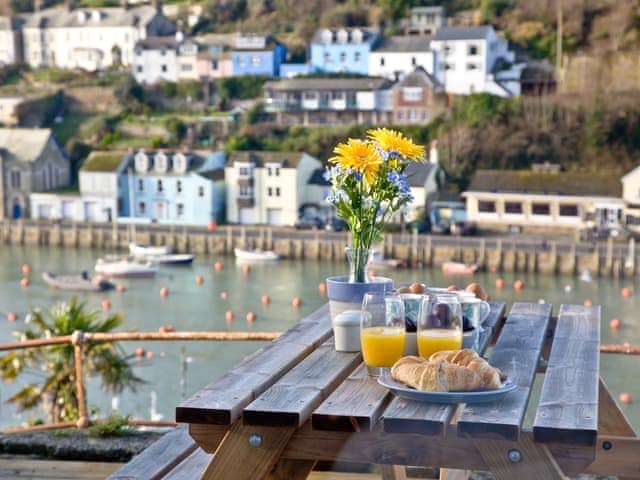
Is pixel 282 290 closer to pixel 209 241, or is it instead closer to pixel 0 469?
pixel 209 241

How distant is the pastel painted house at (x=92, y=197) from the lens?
28.8 meters

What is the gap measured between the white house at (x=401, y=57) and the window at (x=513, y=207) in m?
8.26

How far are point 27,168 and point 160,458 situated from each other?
94.4 feet

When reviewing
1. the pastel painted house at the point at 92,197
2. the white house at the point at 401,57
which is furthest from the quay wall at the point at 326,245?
the white house at the point at 401,57

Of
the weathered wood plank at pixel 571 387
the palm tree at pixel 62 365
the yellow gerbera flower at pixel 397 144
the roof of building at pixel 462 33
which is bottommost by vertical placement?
the palm tree at pixel 62 365

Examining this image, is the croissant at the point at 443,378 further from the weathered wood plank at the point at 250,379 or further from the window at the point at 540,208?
the window at the point at 540,208

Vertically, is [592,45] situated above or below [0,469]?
above

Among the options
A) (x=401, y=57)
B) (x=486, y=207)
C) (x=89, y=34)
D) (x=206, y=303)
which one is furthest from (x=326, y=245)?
(x=89, y=34)

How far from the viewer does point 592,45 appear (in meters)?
33.4

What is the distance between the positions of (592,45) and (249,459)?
110 ft

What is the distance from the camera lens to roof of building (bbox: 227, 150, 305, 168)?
27.6 metres

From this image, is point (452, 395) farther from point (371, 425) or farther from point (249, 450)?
point (249, 450)

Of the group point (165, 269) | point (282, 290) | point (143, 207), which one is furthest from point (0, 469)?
point (143, 207)

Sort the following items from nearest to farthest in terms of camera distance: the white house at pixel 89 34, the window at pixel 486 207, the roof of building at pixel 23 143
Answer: the window at pixel 486 207 < the roof of building at pixel 23 143 < the white house at pixel 89 34
